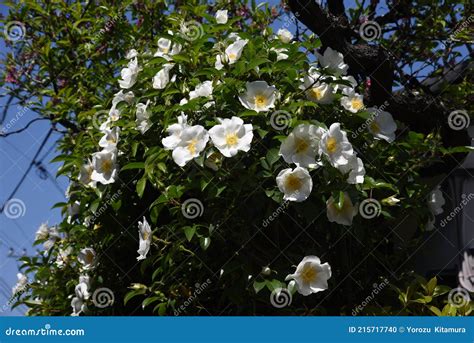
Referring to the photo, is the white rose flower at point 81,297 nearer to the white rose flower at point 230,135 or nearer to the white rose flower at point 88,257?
the white rose flower at point 88,257

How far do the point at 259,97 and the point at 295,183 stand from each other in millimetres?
318

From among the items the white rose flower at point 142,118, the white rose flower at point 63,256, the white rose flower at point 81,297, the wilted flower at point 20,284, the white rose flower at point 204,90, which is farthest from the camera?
the wilted flower at point 20,284

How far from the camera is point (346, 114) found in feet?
7.45

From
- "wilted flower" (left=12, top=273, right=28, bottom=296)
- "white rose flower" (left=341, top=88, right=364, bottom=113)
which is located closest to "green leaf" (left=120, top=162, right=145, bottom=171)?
"white rose flower" (left=341, top=88, right=364, bottom=113)

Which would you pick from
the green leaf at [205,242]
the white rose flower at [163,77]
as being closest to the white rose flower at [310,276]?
the green leaf at [205,242]

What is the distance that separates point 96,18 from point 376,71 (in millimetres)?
1566

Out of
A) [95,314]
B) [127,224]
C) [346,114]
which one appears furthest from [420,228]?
[95,314]

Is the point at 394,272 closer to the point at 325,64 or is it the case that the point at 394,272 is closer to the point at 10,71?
the point at 325,64

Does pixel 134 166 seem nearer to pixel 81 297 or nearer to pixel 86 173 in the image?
pixel 86 173

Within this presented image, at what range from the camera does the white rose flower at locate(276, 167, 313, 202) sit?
6.30 feet

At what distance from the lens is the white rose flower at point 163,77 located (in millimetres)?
2289

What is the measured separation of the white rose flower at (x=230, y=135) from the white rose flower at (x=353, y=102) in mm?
451

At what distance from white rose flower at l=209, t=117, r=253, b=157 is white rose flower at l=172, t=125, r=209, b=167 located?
0.04 metres

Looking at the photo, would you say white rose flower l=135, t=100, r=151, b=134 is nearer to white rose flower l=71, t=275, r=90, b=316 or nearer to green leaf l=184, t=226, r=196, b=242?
green leaf l=184, t=226, r=196, b=242
